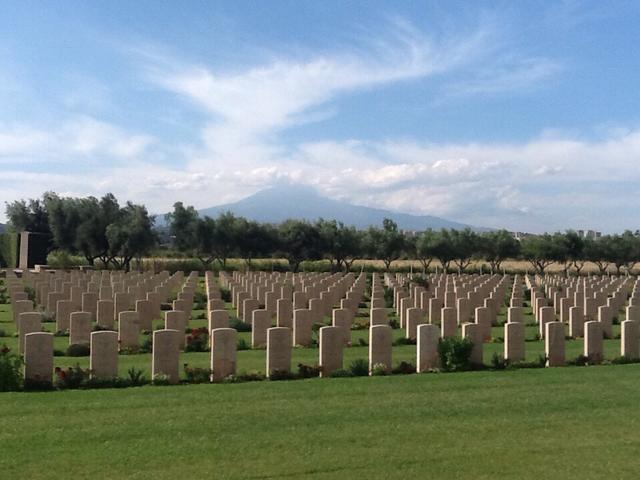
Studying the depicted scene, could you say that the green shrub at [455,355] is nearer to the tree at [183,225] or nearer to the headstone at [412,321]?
the headstone at [412,321]

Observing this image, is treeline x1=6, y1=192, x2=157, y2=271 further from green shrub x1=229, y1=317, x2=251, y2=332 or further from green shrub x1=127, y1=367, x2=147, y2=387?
green shrub x1=127, y1=367, x2=147, y2=387

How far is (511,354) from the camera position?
41.0ft

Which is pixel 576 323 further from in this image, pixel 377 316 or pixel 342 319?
pixel 342 319

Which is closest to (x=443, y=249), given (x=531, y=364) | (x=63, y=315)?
(x=63, y=315)

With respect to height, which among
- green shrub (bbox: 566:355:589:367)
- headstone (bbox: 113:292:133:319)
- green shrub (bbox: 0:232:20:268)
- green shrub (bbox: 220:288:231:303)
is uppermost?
green shrub (bbox: 0:232:20:268)

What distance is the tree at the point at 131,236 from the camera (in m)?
51.1

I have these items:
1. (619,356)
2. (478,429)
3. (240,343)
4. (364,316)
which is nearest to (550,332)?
(619,356)

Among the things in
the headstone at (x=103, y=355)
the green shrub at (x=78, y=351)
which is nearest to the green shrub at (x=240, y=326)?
the green shrub at (x=78, y=351)

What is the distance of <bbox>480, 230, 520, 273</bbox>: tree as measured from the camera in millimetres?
60781

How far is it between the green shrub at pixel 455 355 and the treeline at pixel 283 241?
140 feet

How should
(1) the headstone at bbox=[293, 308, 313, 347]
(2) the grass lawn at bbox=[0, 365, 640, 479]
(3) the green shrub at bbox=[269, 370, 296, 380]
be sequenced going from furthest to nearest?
(1) the headstone at bbox=[293, 308, 313, 347], (3) the green shrub at bbox=[269, 370, 296, 380], (2) the grass lawn at bbox=[0, 365, 640, 479]

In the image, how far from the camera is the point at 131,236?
167 ft

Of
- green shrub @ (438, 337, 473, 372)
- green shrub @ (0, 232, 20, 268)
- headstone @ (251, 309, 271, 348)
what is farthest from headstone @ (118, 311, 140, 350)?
green shrub @ (0, 232, 20, 268)

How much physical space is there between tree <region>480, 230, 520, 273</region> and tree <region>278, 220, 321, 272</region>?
48.6 feet
